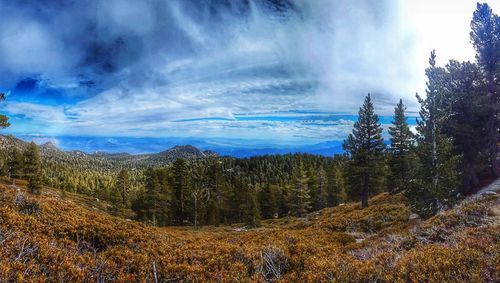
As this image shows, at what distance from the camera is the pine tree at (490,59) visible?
26141 mm

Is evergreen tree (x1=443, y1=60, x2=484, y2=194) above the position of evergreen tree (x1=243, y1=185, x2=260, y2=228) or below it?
above

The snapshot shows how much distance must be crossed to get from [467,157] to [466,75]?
305 inches

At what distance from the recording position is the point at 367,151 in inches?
1513

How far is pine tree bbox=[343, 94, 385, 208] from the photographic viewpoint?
37.9m

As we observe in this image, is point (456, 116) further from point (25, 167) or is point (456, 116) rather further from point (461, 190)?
point (25, 167)

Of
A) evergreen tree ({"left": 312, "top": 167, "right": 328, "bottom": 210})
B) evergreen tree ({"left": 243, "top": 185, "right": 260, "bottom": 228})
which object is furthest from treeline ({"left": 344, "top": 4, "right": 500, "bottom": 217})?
evergreen tree ({"left": 312, "top": 167, "right": 328, "bottom": 210})

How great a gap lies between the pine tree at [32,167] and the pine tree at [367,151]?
55.8 meters

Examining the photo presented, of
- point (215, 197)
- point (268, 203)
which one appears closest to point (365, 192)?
point (215, 197)

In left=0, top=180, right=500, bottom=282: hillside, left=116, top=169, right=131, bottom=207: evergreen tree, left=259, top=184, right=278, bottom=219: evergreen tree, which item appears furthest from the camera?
left=259, top=184, right=278, bottom=219: evergreen tree

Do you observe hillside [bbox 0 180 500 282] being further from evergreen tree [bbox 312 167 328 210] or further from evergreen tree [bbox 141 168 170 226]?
evergreen tree [bbox 312 167 328 210]

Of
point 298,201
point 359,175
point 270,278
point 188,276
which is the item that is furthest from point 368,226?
point 298,201

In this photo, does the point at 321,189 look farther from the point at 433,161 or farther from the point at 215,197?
the point at 433,161

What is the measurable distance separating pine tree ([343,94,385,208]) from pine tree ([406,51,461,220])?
16.0 m

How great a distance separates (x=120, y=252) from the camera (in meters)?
7.05
